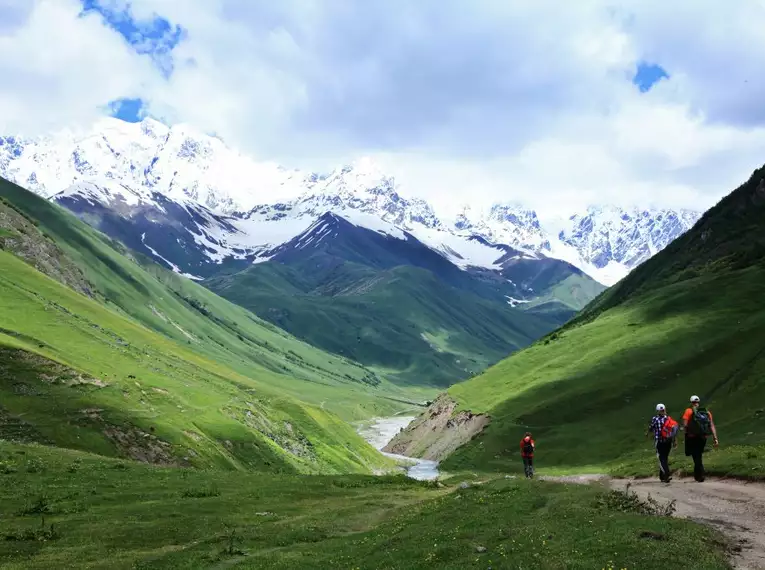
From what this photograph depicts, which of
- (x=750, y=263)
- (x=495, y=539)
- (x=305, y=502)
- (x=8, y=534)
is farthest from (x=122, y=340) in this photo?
(x=750, y=263)

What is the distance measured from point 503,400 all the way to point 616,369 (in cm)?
2585

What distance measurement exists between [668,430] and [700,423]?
179 centimetres

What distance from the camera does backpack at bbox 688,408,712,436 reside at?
38406 millimetres

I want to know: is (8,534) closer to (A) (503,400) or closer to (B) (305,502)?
(B) (305,502)

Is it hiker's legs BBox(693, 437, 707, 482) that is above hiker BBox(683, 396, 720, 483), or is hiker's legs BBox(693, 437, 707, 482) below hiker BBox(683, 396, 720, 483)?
below

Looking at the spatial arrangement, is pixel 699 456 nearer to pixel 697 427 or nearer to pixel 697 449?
pixel 697 449

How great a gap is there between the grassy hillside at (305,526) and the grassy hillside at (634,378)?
45.6 metres

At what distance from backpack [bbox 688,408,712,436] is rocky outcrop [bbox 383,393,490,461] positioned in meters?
105

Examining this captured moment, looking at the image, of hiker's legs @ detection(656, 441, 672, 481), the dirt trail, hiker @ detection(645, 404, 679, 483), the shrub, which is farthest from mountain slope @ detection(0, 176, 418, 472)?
the dirt trail

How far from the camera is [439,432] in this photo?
164 m

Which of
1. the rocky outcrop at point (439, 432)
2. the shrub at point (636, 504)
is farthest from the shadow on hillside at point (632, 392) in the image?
the shrub at point (636, 504)

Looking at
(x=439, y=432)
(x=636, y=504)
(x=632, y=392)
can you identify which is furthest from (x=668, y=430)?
(x=439, y=432)

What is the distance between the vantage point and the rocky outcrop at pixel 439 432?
147 m

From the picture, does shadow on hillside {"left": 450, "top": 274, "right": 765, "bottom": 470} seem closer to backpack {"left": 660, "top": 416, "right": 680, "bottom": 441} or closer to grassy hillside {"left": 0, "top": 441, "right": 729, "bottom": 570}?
backpack {"left": 660, "top": 416, "right": 680, "bottom": 441}
